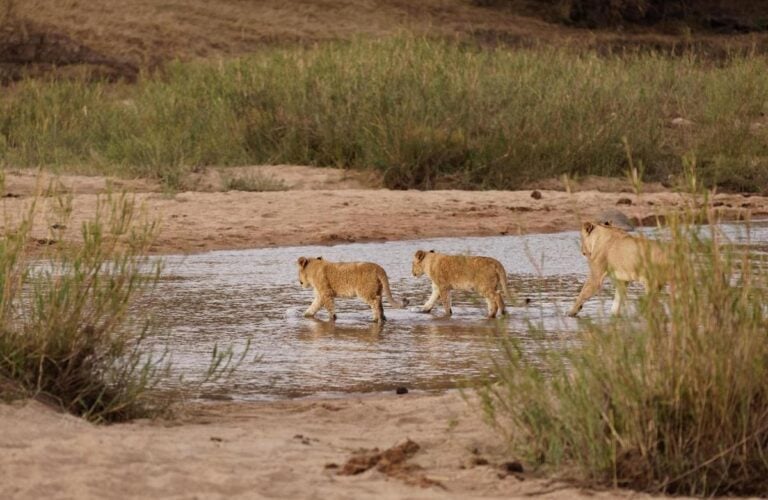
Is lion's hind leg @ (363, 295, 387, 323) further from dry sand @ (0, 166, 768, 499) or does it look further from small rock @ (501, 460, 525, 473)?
small rock @ (501, 460, 525, 473)

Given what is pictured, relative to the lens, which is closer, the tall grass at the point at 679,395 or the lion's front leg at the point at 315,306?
the tall grass at the point at 679,395

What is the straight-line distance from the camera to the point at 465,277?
1077 centimetres

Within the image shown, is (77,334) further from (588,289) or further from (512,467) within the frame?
(588,289)

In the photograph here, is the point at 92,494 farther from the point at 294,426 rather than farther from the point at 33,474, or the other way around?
the point at 294,426

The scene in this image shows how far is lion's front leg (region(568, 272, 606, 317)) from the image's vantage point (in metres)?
10.5

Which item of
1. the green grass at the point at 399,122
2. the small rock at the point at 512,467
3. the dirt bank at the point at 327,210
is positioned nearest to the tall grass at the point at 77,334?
the small rock at the point at 512,467

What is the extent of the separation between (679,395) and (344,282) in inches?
205

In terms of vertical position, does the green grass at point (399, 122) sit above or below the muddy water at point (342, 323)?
above

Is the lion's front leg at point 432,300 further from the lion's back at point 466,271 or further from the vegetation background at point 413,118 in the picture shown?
the vegetation background at point 413,118

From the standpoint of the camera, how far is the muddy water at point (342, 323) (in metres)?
8.62

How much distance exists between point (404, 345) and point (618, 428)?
4.00 m

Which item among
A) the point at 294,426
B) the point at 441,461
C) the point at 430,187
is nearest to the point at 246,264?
the point at 430,187

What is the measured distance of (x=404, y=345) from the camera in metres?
9.72

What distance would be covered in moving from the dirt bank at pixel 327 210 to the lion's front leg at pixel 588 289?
12.1ft
